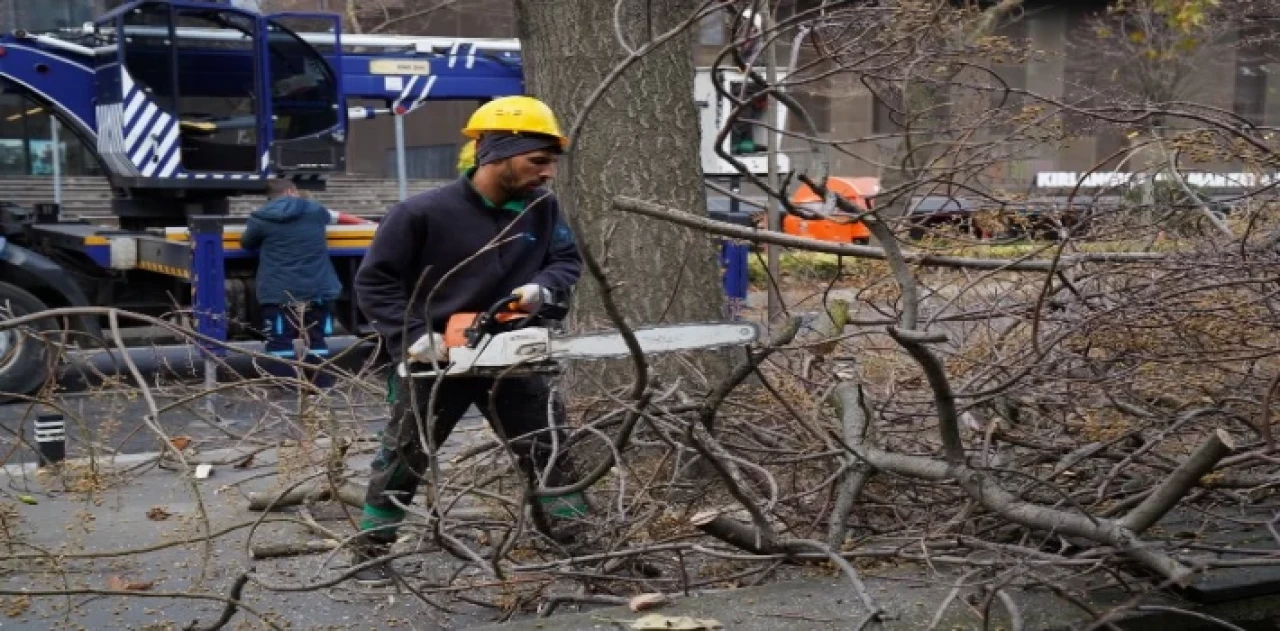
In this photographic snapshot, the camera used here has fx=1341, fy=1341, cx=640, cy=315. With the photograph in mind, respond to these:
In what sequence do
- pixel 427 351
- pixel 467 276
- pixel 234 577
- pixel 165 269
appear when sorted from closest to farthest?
1. pixel 427 351
2. pixel 467 276
3. pixel 234 577
4. pixel 165 269

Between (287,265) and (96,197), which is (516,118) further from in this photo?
(96,197)

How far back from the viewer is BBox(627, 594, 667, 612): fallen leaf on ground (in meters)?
3.58

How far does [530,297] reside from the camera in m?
4.07

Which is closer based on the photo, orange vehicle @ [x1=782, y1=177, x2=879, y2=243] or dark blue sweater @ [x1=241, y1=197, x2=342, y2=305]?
orange vehicle @ [x1=782, y1=177, x2=879, y2=243]

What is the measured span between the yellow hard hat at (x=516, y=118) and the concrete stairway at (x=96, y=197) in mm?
9180

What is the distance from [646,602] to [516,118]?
1567mm

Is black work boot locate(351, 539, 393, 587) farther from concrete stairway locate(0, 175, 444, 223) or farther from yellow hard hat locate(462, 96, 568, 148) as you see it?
concrete stairway locate(0, 175, 444, 223)

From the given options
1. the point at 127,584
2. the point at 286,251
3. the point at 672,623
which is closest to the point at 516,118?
the point at 672,623

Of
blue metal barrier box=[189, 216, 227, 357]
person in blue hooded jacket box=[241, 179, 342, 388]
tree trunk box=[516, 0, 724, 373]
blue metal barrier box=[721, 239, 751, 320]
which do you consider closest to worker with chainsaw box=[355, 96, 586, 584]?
tree trunk box=[516, 0, 724, 373]

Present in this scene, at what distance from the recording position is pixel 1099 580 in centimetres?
365

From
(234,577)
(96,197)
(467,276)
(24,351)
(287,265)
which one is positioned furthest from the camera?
(96,197)

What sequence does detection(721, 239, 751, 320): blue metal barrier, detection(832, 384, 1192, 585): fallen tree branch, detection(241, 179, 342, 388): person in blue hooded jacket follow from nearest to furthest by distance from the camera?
detection(832, 384, 1192, 585): fallen tree branch
detection(241, 179, 342, 388): person in blue hooded jacket
detection(721, 239, 751, 320): blue metal barrier

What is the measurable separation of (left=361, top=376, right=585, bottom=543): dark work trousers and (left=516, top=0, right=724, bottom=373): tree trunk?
1.08 meters

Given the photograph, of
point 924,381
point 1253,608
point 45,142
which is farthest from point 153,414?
point 45,142
